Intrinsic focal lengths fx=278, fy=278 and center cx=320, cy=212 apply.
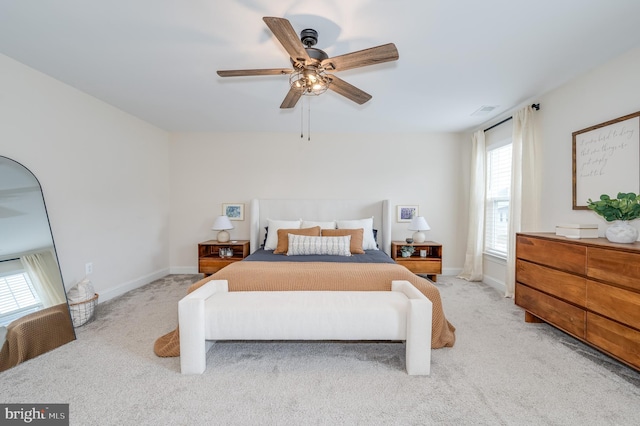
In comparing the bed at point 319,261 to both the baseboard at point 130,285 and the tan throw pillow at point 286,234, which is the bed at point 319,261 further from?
the baseboard at point 130,285

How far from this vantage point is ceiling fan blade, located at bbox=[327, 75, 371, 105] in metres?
2.06

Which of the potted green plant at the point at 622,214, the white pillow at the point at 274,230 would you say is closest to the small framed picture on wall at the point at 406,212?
the white pillow at the point at 274,230

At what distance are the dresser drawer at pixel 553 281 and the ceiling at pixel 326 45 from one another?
1.84 meters

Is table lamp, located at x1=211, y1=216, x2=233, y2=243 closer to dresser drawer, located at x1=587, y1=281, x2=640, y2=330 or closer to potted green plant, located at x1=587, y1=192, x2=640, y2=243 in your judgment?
dresser drawer, located at x1=587, y1=281, x2=640, y2=330

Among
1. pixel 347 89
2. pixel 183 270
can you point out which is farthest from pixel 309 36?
pixel 183 270

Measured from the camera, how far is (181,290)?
3842mm

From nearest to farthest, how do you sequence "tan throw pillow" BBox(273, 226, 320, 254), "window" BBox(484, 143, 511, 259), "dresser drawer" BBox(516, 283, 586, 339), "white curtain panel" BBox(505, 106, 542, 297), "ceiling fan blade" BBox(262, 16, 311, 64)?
1. "ceiling fan blade" BBox(262, 16, 311, 64)
2. "dresser drawer" BBox(516, 283, 586, 339)
3. "white curtain panel" BBox(505, 106, 542, 297)
4. "tan throw pillow" BBox(273, 226, 320, 254)
5. "window" BBox(484, 143, 511, 259)

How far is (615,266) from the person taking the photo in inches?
77.4

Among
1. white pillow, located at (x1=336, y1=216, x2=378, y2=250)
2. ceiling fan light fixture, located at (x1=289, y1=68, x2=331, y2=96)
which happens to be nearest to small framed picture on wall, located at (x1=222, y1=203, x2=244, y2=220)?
white pillow, located at (x1=336, y1=216, x2=378, y2=250)

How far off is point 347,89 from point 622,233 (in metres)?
2.36

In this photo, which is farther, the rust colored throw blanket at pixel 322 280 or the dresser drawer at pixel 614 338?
the rust colored throw blanket at pixel 322 280

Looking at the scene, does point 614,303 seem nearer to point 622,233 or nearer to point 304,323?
point 622,233

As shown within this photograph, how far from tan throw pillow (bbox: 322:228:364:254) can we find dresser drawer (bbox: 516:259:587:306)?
5.72ft

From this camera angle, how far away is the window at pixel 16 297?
6.99ft
